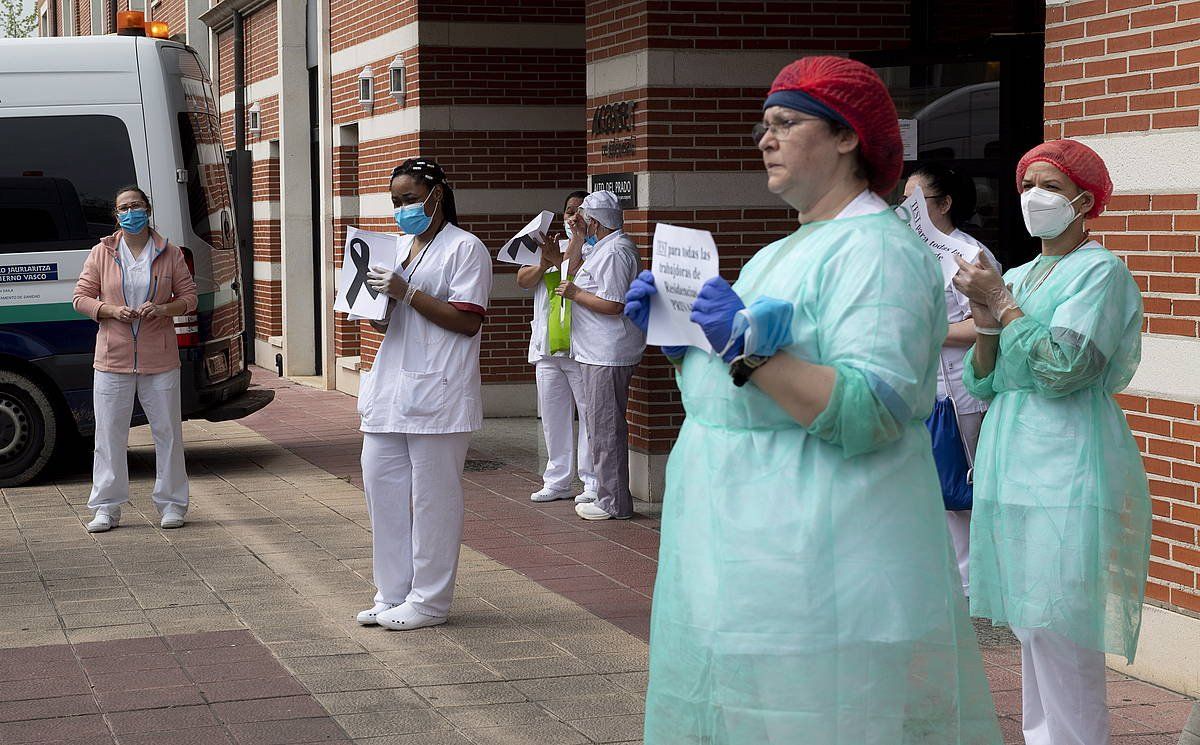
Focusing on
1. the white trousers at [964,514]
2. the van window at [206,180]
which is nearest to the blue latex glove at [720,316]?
the white trousers at [964,514]

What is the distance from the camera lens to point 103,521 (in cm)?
945

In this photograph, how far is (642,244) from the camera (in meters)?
10.2

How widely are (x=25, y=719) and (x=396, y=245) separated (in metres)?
2.44

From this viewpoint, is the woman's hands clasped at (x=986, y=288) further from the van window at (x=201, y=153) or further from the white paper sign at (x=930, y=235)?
the van window at (x=201, y=153)

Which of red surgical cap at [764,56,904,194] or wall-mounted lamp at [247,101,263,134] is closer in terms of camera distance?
red surgical cap at [764,56,904,194]

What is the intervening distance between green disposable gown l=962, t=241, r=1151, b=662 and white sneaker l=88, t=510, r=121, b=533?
6.32m

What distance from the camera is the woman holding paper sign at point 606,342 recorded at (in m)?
9.45

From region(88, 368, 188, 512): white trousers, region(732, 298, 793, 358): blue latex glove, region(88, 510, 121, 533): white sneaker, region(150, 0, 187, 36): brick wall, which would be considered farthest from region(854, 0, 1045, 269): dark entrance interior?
region(150, 0, 187, 36): brick wall

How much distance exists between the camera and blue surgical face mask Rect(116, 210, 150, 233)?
31.6 feet

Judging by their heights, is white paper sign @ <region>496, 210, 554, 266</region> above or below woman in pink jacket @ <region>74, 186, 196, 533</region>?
above

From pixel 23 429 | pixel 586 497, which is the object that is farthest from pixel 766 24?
pixel 23 429

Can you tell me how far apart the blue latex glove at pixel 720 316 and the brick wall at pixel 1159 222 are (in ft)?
11.1

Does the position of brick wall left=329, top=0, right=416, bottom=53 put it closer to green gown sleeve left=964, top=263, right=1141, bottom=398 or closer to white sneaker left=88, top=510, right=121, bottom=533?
white sneaker left=88, top=510, right=121, bottom=533

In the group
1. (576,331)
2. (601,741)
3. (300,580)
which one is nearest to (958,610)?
(601,741)
